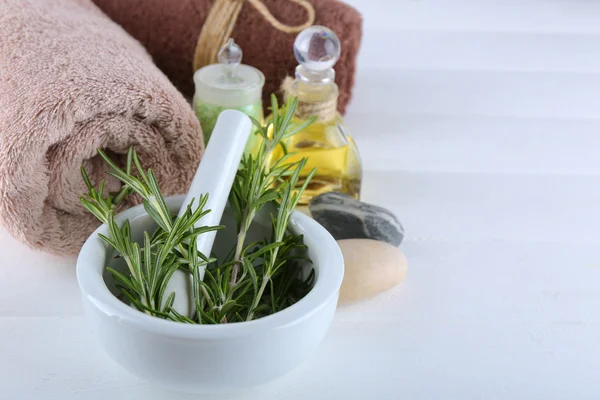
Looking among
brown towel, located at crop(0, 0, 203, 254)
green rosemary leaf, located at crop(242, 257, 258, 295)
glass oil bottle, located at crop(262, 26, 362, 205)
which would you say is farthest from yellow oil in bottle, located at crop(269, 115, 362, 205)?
green rosemary leaf, located at crop(242, 257, 258, 295)

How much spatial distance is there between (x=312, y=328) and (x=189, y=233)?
0.34ft

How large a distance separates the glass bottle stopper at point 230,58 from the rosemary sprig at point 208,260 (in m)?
0.19

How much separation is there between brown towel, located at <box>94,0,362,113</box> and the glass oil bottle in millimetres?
143

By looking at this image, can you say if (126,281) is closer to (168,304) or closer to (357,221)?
(168,304)

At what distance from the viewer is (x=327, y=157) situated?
69cm

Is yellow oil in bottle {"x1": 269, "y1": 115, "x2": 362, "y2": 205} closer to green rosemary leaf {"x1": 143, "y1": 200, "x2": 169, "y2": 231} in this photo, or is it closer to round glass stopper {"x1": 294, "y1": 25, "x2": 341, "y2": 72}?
round glass stopper {"x1": 294, "y1": 25, "x2": 341, "y2": 72}

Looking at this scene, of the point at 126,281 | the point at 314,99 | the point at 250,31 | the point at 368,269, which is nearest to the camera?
the point at 126,281

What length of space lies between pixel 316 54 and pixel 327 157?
10 centimetres

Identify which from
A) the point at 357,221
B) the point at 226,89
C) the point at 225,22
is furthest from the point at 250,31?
the point at 357,221

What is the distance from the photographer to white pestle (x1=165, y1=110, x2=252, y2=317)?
479mm

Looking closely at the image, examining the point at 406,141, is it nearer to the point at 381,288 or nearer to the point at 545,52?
the point at 381,288

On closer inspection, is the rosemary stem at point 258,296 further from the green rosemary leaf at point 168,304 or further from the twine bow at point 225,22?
the twine bow at point 225,22

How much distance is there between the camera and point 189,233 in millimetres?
472

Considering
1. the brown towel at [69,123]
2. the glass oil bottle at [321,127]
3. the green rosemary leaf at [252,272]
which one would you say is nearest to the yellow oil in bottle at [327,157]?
the glass oil bottle at [321,127]
